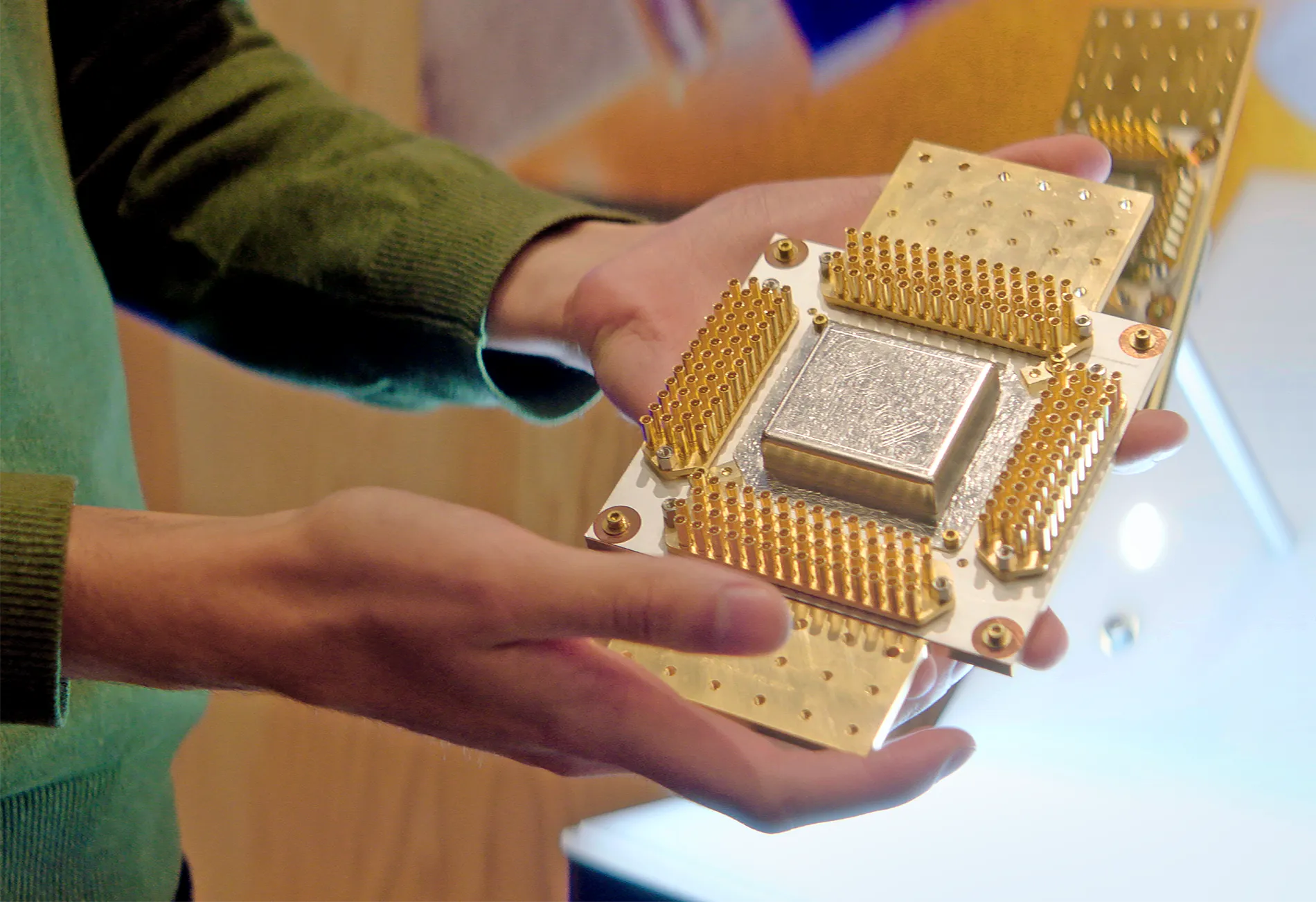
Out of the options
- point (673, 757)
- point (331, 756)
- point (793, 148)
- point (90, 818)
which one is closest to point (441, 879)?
point (331, 756)

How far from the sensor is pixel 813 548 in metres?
0.66

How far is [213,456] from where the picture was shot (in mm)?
1477

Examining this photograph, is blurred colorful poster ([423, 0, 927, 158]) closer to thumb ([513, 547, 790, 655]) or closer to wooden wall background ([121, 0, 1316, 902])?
wooden wall background ([121, 0, 1316, 902])

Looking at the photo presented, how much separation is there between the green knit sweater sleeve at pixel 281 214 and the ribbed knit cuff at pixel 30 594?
0.30 m

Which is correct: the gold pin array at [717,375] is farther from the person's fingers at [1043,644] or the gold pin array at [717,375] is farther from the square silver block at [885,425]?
the person's fingers at [1043,644]

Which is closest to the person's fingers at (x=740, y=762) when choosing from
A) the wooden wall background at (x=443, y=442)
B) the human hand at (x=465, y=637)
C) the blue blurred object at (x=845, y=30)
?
the human hand at (x=465, y=637)

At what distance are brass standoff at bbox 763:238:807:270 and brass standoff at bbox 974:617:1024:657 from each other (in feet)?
0.91

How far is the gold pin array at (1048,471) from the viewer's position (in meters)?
0.64

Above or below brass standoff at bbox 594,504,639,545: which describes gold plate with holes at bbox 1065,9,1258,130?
above

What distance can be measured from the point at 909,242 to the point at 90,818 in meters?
0.63

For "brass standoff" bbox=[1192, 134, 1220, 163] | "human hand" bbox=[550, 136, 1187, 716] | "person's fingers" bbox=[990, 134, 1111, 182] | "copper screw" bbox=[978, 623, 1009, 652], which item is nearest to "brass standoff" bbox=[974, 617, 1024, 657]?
"copper screw" bbox=[978, 623, 1009, 652]

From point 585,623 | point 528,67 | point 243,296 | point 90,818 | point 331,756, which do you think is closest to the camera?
point 585,623

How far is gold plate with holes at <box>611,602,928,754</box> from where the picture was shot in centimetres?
63

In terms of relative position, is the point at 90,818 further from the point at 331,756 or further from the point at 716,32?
the point at 716,32
